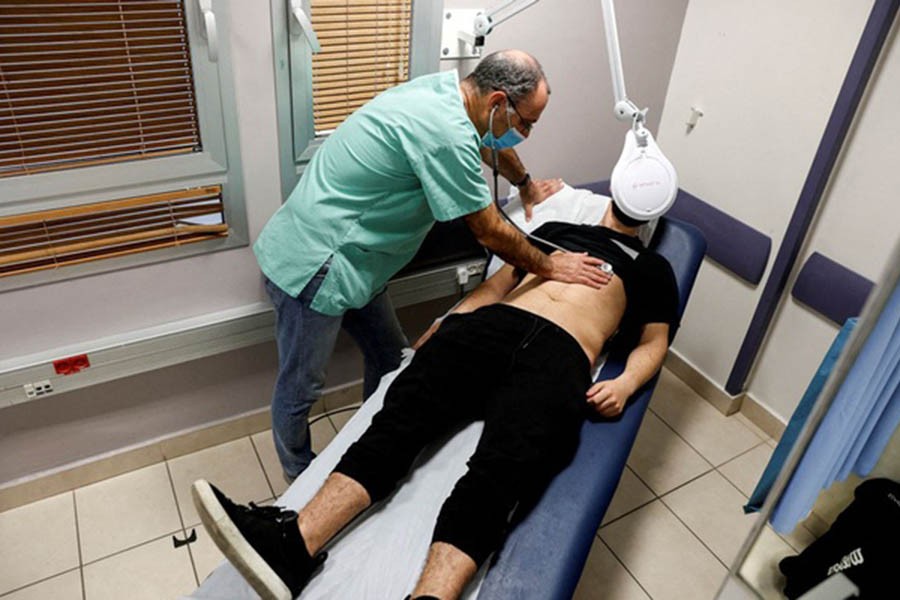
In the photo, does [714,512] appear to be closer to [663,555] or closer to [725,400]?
[663,555]

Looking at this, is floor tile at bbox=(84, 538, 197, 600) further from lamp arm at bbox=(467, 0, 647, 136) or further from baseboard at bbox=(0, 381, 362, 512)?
lamp arm at bbox=(467, 0, 647, 136)

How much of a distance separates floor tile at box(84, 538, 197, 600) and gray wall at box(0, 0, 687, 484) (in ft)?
1.26

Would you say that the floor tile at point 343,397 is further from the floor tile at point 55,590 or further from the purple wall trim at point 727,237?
the purple wall trim at point 727,237

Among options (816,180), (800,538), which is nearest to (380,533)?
(800,538)

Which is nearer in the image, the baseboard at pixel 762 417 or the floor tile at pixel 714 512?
the floor tile at pixel 714 512

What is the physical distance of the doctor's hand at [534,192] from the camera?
235 cm

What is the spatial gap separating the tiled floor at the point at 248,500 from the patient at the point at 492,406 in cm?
68

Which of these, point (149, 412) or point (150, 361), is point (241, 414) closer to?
point (149, 412)

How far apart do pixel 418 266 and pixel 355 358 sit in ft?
1.58

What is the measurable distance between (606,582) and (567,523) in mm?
731

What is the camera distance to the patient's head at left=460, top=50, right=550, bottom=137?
1.67 m

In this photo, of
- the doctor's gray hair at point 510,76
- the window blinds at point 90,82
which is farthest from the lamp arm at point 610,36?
the window blinds at point 90,82

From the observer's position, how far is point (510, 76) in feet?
5.47

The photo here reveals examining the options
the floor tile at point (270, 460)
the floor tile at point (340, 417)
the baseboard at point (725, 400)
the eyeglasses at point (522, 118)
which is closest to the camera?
the eyeglasses at point (522, 118)
